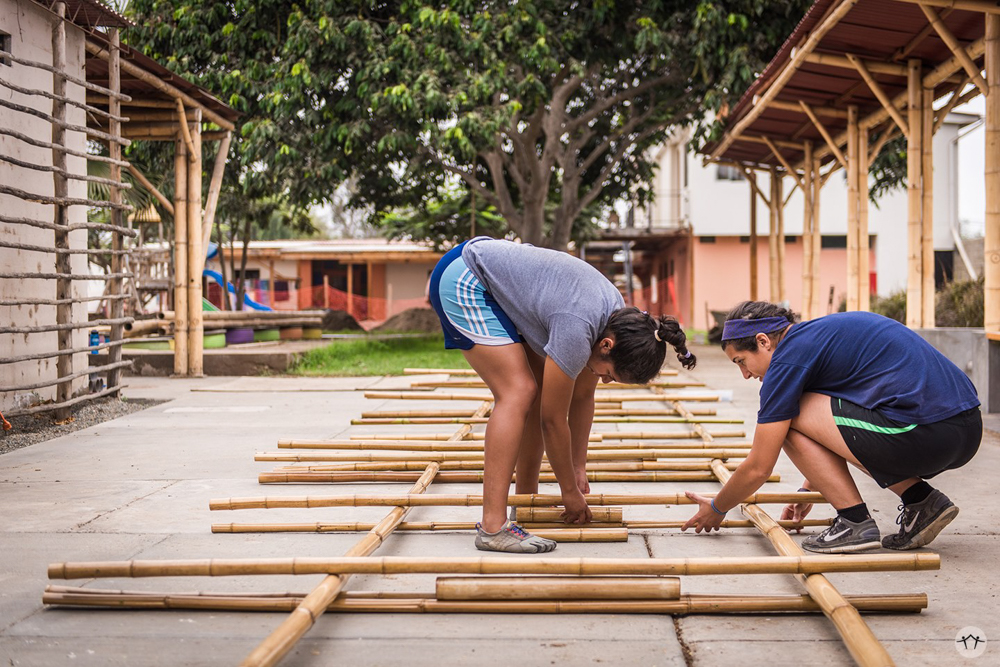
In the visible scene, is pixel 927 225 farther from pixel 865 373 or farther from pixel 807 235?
pixel 865 373

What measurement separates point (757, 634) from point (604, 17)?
426 inches

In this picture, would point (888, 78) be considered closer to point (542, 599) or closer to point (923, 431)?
point (923, 431)

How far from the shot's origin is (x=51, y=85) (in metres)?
6.60

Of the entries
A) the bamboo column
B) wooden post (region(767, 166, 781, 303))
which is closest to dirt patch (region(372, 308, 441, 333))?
wooden post (region(767, 166, 781, 303))

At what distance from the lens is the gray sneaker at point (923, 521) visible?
9.44ft

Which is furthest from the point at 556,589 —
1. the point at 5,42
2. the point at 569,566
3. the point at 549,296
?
the point at 5,42

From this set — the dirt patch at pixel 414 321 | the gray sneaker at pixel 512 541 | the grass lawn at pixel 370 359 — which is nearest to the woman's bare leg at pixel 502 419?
the gray sneaker at pixel 512 541

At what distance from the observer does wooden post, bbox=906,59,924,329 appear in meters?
7.77

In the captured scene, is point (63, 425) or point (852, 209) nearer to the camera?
point (63, 425)

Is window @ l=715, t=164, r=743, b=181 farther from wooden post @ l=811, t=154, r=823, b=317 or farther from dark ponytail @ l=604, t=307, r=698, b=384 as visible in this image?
dark ponytail @ l=604, t=307, r=698, b=384

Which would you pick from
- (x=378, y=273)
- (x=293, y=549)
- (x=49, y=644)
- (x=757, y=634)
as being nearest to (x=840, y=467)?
(x=757, y=634)

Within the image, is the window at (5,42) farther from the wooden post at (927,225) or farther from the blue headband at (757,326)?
the wooden post at (927,225)

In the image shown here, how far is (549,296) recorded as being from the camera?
9.24ft
